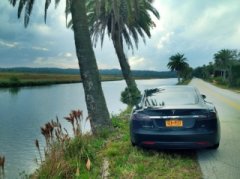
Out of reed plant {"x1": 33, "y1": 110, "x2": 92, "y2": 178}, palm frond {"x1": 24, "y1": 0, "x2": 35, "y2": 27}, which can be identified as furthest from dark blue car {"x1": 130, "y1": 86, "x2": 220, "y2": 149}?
palm frond {"x1": 24, "y1": 0, "x2": 35, "y2": 27}

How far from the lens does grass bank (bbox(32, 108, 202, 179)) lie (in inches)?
246

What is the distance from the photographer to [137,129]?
7.42 m

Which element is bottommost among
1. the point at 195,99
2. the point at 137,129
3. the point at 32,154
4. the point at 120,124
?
the point at 32,154

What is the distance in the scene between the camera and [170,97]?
7.91 m

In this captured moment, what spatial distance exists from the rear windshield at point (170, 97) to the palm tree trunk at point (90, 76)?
2.91 metres

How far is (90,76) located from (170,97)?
373 centimetres

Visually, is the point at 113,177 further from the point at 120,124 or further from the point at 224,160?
the point at 120,124

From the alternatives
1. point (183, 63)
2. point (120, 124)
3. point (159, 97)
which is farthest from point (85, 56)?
point (183, 63)

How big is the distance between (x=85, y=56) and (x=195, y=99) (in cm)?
440

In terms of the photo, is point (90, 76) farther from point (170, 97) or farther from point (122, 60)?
point (122, 60)

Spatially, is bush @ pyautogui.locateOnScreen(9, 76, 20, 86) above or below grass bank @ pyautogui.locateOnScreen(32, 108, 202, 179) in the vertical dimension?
below

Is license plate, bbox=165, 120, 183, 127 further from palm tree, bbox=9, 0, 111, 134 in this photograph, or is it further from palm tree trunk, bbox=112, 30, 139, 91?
palm tree trunk, bbox=112, 30, 139, 91

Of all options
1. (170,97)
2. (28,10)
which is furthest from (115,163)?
(28,10)

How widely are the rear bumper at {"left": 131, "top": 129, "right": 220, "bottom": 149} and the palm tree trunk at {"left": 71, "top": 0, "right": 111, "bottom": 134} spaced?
12.7 feet
